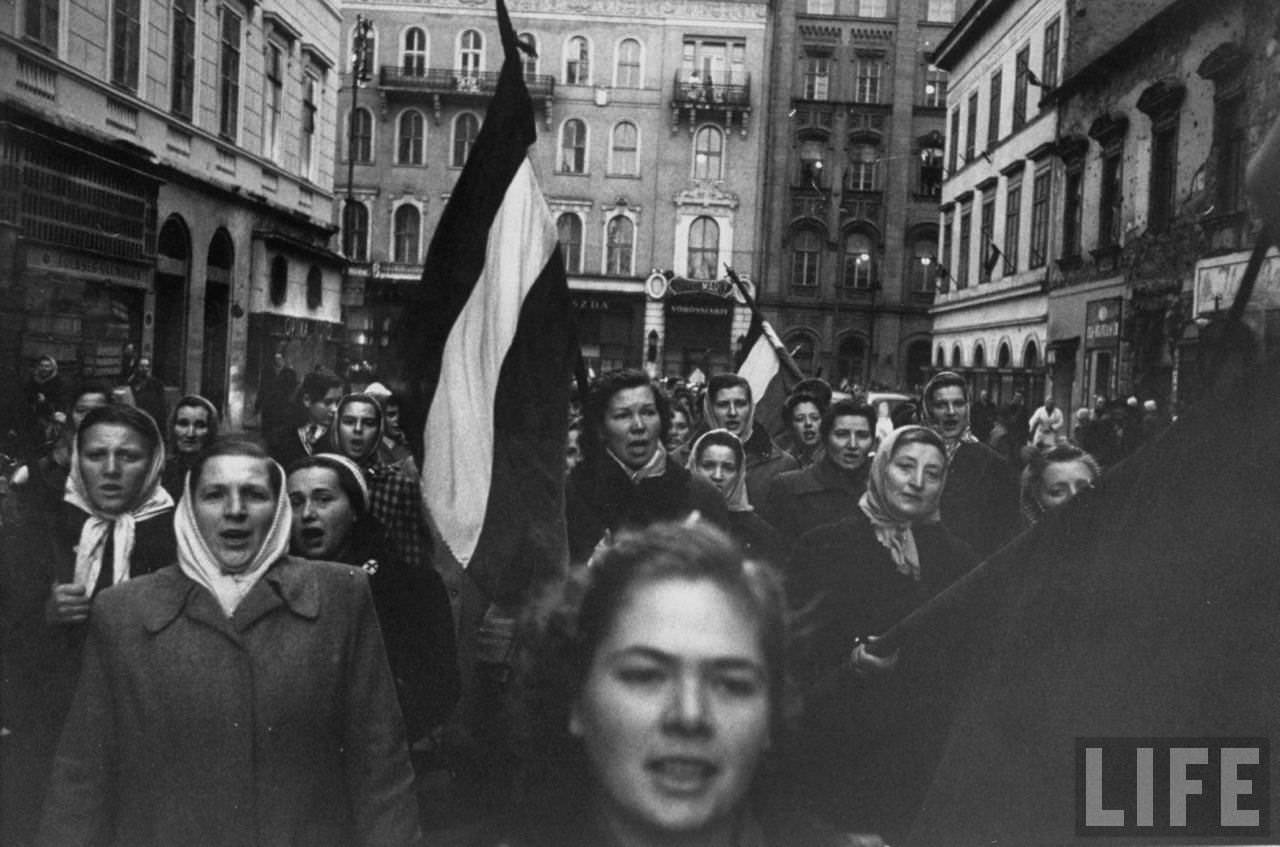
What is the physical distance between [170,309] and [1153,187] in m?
2.91

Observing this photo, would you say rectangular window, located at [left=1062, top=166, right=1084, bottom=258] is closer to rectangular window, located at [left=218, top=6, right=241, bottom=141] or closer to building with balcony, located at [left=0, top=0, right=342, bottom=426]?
building with balcony, located at [left=0, top=0, right=342, bottom=426]

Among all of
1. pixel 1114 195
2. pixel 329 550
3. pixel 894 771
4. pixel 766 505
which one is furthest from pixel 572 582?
pixel 766 505

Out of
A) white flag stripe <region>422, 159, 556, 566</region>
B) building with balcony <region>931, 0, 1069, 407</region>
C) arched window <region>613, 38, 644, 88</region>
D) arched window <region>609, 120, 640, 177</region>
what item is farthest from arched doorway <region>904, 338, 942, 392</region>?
white flag stripe <region>422, 159, 556, 566</region>

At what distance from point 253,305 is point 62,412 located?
94 centimetres

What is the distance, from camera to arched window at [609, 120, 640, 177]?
4.27 m

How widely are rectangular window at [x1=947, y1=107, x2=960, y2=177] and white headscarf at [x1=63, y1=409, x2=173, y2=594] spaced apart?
10.1 ft

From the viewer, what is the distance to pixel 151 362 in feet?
12.4

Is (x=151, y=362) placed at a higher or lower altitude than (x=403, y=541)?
higher

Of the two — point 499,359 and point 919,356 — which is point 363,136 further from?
point 499,359

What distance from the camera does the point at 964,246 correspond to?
5133 mm

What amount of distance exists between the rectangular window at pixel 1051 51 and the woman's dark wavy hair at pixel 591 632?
127 inches

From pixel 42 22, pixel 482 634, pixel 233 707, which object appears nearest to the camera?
pixel 233 707

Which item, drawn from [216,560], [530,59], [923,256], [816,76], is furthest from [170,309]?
[923,256]

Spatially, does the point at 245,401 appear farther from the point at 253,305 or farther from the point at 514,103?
the point at 514,103
